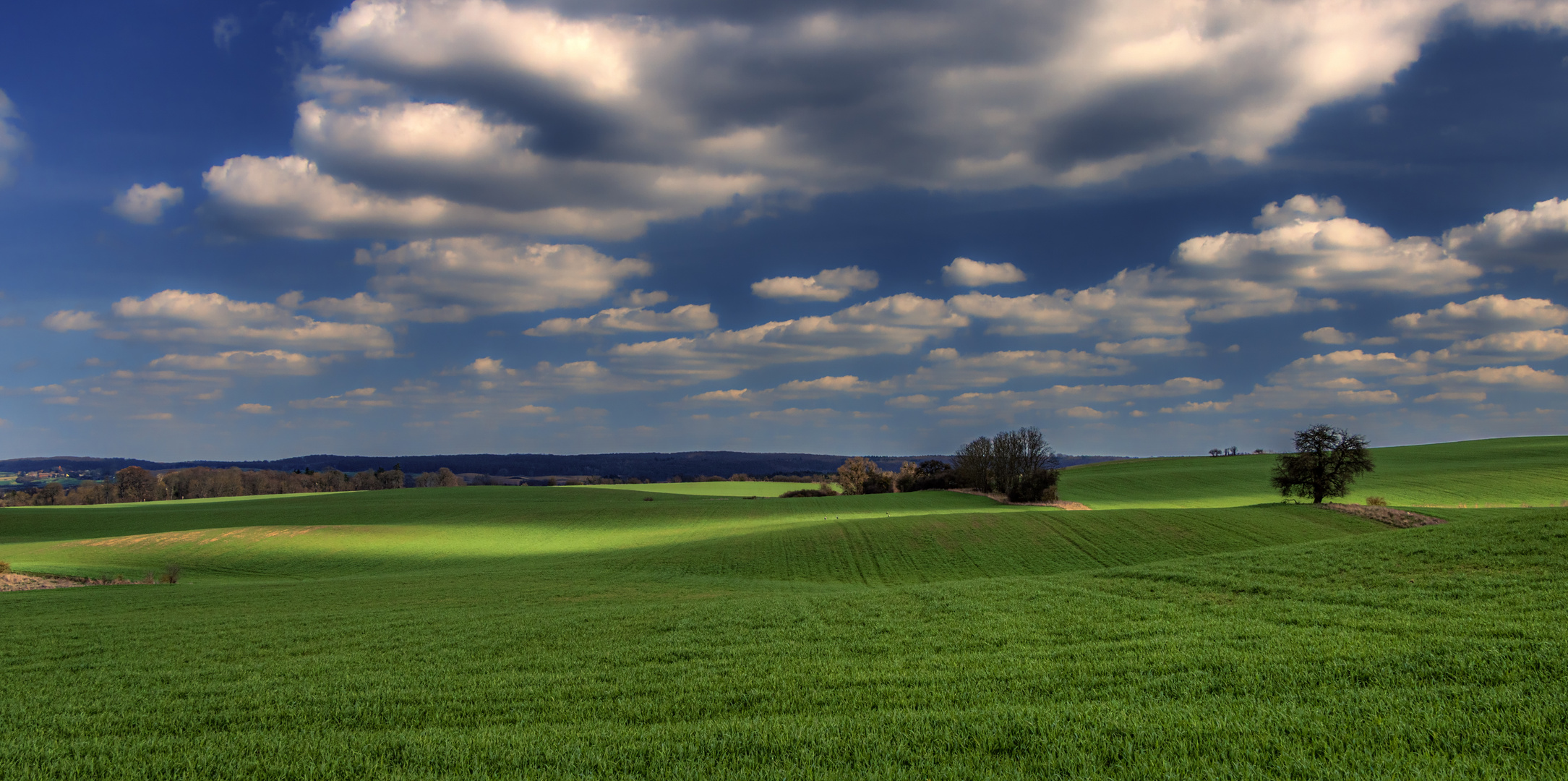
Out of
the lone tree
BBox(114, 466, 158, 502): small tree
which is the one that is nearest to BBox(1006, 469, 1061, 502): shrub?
the lone tree

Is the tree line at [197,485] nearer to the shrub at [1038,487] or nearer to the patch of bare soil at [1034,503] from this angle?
the patch of bare soil at [1034,503]

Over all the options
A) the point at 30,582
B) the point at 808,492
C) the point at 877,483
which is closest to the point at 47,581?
the point at 30,582

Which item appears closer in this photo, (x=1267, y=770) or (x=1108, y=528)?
(x=1267, y=770)

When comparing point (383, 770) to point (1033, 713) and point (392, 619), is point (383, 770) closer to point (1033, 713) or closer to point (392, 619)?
point (1033, 713)

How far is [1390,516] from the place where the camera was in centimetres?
4100

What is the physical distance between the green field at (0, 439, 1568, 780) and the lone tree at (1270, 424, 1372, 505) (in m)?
35.6

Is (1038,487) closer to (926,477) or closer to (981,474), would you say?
(981,474)

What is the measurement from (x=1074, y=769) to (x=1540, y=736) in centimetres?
386

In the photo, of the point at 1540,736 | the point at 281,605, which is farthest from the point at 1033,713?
the point at 281,605

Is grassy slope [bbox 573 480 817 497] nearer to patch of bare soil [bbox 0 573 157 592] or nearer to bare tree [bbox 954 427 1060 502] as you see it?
bare tree [bbox 954 427 1060 502]

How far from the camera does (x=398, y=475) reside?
468 ft

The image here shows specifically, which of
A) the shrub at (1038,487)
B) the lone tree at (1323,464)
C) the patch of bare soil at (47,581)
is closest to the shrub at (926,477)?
the shrub at (1038,487)

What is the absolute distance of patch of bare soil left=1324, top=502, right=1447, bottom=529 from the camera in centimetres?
3897

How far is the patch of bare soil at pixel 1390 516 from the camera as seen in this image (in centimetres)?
3897
